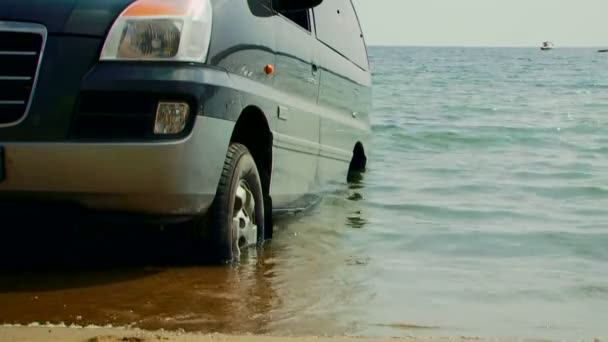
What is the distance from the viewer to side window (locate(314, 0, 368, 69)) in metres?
6.44

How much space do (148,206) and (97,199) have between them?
0.21 m

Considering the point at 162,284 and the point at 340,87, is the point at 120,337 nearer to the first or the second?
the point at 162,284

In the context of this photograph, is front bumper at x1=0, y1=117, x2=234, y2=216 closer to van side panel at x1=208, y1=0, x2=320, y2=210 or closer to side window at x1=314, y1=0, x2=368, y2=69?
van side panel at x1=208, y1=0, x2=320, y2=210

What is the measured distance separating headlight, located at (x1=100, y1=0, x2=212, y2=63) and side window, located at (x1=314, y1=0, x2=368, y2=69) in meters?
2.14

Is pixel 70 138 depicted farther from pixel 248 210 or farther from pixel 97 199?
pixel 248 210

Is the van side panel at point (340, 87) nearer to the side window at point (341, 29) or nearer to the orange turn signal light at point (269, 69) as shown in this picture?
the side window at point (341, 29)

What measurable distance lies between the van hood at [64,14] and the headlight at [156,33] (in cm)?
5

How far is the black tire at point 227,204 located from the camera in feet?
14.4

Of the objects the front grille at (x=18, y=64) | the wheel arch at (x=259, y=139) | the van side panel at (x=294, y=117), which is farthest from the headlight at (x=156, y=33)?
the van side panel at (x=294, y=117)

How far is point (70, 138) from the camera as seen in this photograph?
12.8ft

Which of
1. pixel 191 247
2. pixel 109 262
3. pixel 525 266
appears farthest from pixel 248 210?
pixel 525 266

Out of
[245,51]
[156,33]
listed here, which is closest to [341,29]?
[245,51]

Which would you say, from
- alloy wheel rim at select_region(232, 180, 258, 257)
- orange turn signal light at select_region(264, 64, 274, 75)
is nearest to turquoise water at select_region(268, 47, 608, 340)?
alloy wheel rim at select_region(232, 180, 258, 257)

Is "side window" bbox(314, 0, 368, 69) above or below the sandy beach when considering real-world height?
above
